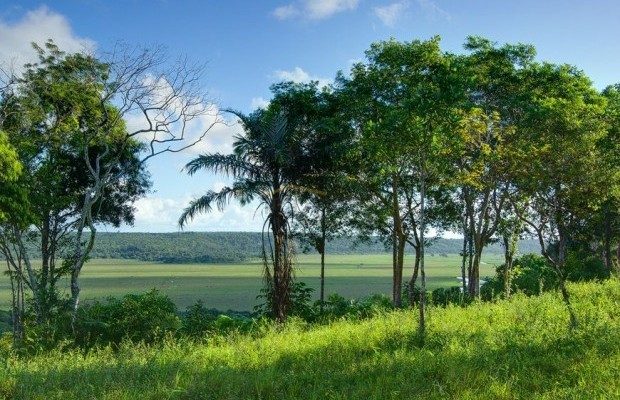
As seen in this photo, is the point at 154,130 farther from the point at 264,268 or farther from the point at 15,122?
the point at 264,268

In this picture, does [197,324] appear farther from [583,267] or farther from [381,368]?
[583,267]

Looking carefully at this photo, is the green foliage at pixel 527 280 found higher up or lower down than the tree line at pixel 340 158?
lower down

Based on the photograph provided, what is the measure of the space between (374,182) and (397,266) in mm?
4107

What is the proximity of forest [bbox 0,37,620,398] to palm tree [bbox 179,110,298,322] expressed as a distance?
5 cm

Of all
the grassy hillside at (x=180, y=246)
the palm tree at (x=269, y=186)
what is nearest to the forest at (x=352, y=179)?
the palm tree at (x=269, y=186)

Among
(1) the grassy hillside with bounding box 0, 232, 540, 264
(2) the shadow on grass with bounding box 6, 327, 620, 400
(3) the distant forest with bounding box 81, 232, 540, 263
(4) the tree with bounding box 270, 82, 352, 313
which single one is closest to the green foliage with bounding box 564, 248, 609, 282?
(4) the tree with bounding box 270, 82, 352, 313

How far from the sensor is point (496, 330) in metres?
9.31

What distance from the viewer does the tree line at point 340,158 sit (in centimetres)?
1295

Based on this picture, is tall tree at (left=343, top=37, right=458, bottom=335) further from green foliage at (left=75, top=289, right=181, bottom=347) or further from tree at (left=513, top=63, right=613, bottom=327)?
green foliage at (left=75, top=289, right=181, bottom=347)

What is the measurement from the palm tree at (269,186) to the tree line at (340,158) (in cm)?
5

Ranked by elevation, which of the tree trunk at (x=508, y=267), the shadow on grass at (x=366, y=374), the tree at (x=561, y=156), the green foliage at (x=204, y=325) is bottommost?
the green foliage at (x=204, y=325)

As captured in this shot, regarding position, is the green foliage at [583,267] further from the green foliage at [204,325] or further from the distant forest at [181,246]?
the distant forest at [181,246]

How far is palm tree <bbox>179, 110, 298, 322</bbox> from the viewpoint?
55.8ft

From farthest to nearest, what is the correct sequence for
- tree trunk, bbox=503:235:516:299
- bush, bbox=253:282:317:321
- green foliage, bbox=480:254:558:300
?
1. green foliage, bbox=480:254:558:300
2. bush, bbox=253:282:317:321
3. tree trunk, bbox=503:235:516:299
